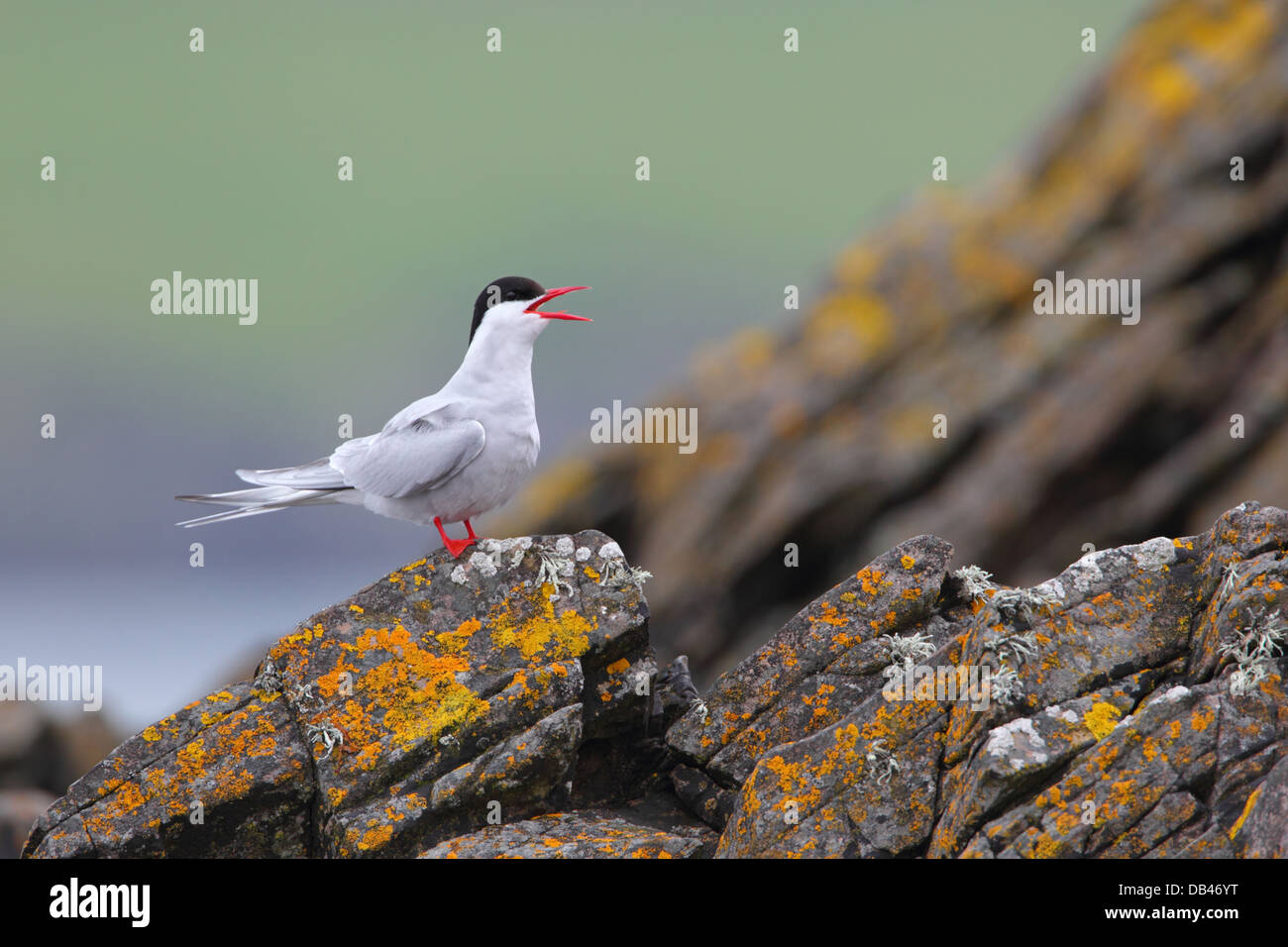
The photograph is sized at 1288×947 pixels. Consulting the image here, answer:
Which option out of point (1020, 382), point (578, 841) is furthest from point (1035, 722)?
point (1020, 382)

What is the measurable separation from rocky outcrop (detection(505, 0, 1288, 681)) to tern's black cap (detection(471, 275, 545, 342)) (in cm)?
1530

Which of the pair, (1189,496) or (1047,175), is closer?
(1189,496)

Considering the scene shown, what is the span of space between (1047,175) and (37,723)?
26328mm

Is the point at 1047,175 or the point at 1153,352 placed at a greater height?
the point at 1047,175

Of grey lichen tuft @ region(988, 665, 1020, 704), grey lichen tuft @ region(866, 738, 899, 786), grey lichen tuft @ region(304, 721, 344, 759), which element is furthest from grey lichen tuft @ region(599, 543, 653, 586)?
grey lichen tuft @ region(988, 665, 1020, 704)

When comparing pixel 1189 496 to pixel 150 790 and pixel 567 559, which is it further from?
pixel 150 790

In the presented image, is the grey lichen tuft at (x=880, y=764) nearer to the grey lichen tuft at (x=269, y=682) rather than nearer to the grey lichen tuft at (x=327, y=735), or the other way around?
the grey lichen tuft at (x=327, y=735)

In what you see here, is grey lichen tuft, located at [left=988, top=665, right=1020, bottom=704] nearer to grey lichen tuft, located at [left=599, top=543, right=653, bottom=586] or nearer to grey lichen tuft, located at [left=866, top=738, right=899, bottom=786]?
grey lichen tuft, located at [left=866, top=738, right=899, bottom=786]

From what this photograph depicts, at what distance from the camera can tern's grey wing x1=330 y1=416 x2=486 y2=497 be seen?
9.52 m

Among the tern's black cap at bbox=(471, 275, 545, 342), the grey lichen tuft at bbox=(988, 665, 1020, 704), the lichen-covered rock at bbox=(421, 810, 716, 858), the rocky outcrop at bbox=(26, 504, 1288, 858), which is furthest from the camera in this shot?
the tern's black cap at bbox=(471, 275, 545, 342)

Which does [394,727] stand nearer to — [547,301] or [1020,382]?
[547,301]

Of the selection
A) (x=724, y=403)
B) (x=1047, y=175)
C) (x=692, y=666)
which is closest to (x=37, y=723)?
(x=692, y=666)

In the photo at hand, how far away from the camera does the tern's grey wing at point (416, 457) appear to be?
952 cm

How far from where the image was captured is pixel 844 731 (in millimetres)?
7723
